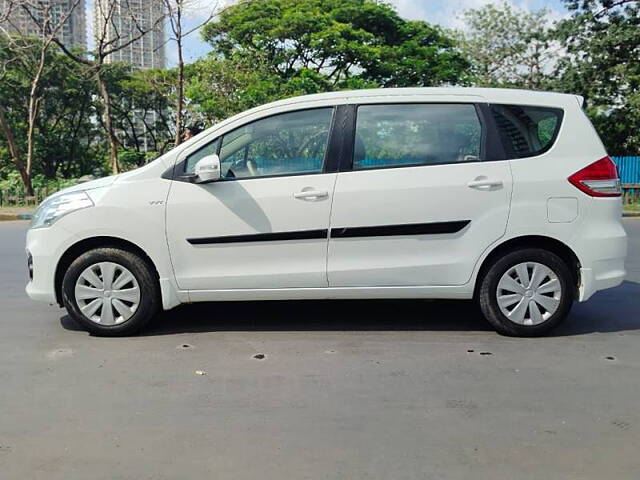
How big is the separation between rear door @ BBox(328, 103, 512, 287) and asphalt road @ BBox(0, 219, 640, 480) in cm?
57

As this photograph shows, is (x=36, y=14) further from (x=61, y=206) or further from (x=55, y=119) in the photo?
(x=61, y=206)

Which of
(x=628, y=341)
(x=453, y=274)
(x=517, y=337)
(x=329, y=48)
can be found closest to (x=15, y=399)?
(x=453, y=274)

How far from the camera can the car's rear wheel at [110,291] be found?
5.00 meters

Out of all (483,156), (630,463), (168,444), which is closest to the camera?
(630,463)

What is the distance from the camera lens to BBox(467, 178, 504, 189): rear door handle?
191 inches

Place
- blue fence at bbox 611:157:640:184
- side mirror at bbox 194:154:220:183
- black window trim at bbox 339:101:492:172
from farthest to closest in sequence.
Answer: blue fence at bbox 611:157:640:184, black window trim at bbox 339:101:492:172, side mirror at bbox 194:154:220:183

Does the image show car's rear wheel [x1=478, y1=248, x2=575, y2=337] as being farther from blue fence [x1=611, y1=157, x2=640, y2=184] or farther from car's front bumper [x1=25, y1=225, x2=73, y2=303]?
blue fence [x1=611, y1=157, x2=640, y2=184]

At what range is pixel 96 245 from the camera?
5.08 meters

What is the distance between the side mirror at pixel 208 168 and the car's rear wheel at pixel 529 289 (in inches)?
86.7

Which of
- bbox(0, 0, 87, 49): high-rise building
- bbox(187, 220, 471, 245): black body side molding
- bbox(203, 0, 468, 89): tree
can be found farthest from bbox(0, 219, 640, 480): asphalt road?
bbox(203, 0, 468, 89): tree

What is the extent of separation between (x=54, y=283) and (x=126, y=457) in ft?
7.89

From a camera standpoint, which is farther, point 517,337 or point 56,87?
point 56,87

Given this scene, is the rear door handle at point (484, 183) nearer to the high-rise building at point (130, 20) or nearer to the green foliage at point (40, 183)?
the high-rise building at point (130, 20)

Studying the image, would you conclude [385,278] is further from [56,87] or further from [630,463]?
[56,87]
